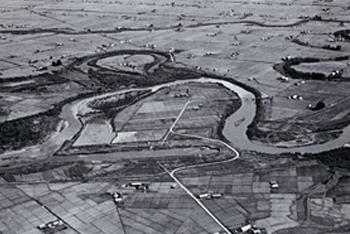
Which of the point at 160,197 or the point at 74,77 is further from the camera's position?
the point at 74,77

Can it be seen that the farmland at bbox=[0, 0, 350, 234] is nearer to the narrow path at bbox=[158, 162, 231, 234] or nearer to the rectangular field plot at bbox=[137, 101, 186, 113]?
the narrow path at bbox=[158, 162, 231, 234]

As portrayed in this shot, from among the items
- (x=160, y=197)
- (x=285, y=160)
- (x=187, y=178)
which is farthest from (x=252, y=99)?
(x=160, y=197)

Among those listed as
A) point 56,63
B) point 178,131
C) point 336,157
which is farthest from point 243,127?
point 56,63

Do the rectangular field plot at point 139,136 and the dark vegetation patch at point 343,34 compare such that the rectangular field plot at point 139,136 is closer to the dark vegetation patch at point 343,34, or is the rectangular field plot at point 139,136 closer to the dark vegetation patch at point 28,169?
the dark vegetation patch at point 28,169

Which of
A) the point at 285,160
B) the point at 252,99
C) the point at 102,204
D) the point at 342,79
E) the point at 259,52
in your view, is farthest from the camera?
the point at 259,52

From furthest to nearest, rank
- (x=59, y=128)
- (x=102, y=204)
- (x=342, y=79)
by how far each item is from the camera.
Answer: (x=342, y=79) → (x=59, y=128) → (x=102, y=204)

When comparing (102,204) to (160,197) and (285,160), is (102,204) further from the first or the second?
(285,160)

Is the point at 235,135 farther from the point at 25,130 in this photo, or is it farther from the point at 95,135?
the point at 25,130

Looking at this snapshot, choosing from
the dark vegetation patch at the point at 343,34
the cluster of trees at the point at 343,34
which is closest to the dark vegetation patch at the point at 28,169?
the dark vegetation patch at the point at 343,34
